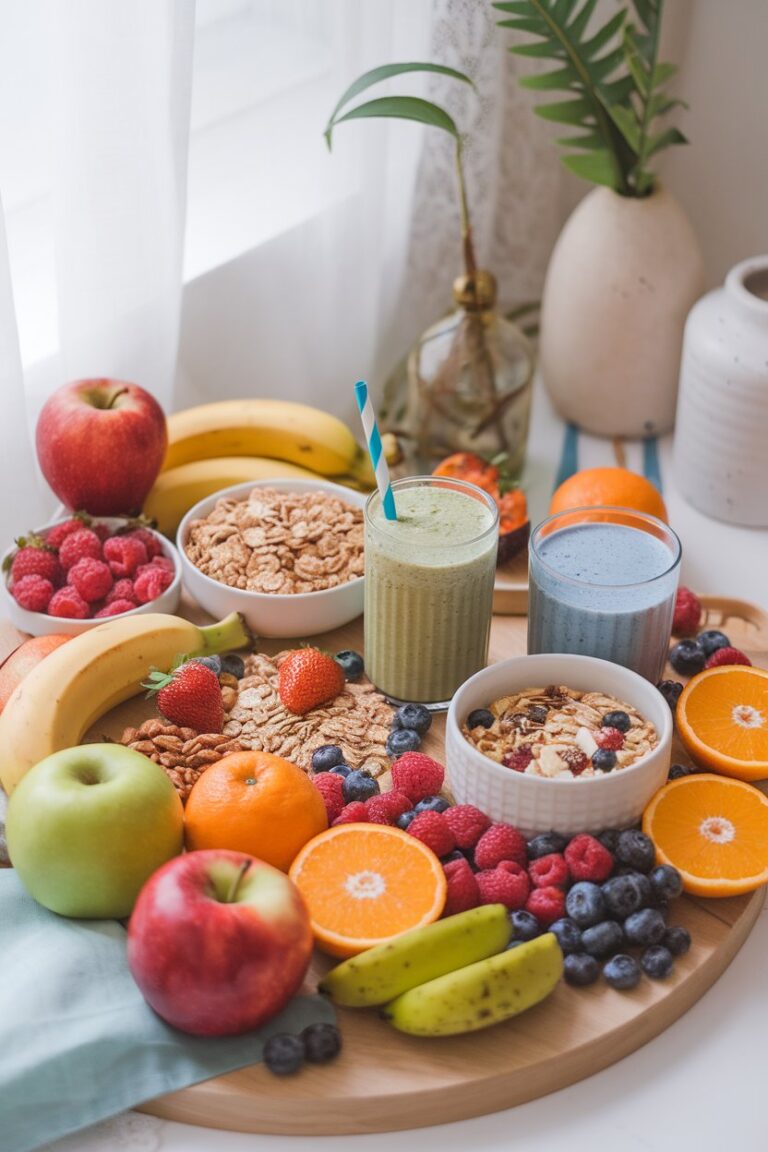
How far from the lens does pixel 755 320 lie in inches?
68.9

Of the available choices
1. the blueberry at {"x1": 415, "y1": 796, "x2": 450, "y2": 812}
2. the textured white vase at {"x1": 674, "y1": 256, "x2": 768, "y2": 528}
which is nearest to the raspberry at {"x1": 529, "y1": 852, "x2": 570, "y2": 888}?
the blueberry at {"x1": 415, "y1": 796, "x2": 450, "y2": 812}

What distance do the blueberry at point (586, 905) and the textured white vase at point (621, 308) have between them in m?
1.01

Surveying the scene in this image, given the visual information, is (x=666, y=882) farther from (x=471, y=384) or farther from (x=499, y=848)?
(x=471, y=384)

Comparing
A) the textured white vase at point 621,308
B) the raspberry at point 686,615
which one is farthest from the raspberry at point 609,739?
the textured white vase at point 621,308

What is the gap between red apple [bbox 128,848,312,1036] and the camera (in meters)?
1.05

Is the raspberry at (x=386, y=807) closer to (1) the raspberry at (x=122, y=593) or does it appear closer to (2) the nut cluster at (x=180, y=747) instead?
(2) the nut cluster at (x=180, y=747)

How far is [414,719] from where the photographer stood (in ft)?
4.70

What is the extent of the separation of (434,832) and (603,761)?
174mm

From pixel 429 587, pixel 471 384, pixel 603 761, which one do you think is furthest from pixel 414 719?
pixel 471 384

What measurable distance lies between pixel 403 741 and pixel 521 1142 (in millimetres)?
439

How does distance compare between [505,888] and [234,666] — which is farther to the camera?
[234,666]

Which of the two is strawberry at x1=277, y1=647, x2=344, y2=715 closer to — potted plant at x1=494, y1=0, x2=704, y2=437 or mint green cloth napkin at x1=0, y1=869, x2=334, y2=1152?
mint green cloth napkin at x1=0, y1=869, x2=334, y2=1152

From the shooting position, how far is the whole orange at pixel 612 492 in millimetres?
1628

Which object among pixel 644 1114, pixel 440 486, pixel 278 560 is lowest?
pixel 644 1114
